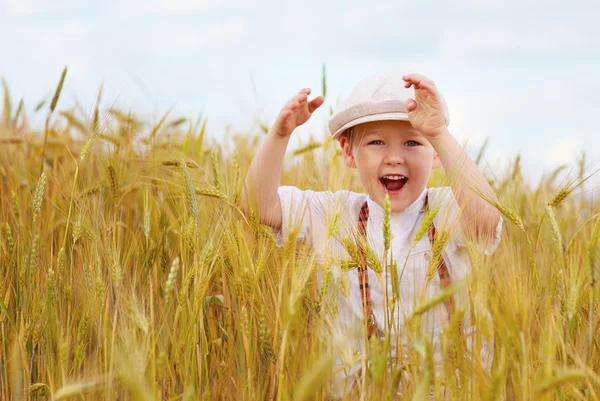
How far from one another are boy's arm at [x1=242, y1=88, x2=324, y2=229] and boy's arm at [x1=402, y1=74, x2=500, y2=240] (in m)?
0.27

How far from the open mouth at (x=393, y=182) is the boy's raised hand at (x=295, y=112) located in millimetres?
265

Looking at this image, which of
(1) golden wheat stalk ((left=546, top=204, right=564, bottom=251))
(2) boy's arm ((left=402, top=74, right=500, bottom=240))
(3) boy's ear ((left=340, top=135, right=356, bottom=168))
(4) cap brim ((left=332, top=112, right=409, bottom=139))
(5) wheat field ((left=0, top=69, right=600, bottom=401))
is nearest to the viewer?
(5) wheat field ((left=0, top=69, right=600, bottom=401))

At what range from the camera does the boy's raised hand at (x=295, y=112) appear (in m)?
1.73

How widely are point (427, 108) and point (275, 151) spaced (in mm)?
422

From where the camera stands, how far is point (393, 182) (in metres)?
1.78

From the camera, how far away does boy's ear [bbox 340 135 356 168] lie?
1.97 m

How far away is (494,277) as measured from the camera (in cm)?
121

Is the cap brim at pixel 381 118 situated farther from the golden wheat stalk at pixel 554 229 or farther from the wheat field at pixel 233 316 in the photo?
the golden wheat stalk at pixel 554 229

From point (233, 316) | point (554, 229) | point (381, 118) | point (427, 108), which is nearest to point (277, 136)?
point (381, 118)

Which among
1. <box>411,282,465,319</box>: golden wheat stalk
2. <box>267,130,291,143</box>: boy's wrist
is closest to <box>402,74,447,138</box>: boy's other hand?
<box>267,130,291,143</box>: boy's wrist

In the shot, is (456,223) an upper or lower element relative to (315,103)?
lower

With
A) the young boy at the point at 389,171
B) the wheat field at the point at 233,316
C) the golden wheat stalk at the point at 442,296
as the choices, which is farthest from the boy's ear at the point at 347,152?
the golden wheat stalk at the point at 442,296

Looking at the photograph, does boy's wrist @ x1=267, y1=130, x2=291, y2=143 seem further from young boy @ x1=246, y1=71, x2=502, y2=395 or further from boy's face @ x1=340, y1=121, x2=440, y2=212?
boy's face @ x1=340, y1=121, x2=440, y2=212

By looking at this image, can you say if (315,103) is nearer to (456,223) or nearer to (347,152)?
(347,152)
